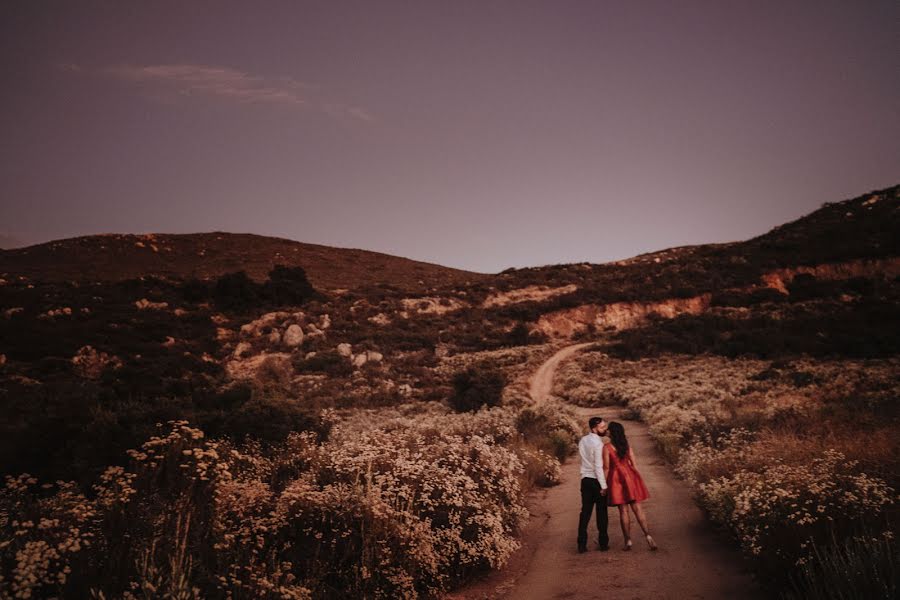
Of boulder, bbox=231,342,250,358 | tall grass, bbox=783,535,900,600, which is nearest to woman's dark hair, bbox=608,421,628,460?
tall grass, bbox=783,535,900,600

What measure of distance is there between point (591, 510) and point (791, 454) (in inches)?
160

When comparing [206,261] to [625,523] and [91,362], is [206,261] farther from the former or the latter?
[625,523]

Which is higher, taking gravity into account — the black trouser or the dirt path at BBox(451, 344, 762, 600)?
the black trouser

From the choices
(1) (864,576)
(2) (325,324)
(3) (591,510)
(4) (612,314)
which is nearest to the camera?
(1) (864,576)

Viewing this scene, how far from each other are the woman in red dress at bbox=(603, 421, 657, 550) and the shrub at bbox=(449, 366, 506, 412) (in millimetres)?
16076

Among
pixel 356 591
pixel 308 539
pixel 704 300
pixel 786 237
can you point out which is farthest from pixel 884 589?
pixel 786 237

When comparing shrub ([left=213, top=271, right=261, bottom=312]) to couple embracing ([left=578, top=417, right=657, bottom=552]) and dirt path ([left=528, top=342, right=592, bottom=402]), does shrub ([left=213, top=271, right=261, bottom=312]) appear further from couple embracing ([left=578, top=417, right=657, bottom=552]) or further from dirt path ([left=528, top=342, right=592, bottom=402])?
couple embracing ([left=578, top=417, right=657, bottom=552])

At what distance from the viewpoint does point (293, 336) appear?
3525 cm

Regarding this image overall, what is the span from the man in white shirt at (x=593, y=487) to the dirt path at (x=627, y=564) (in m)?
0.26

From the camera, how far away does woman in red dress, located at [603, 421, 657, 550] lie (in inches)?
280

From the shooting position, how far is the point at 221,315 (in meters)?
39.7

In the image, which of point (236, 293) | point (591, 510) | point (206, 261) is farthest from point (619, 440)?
point (206, 261)

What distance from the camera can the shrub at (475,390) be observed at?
2412cm

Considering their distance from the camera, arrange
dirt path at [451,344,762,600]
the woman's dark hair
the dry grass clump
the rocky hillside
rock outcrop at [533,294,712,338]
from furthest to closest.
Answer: rock outcrop at [533,294,712,338], the rocky hillside, the woman's dark hair, dirt path at [451,344,762,600], the dry grass clump
